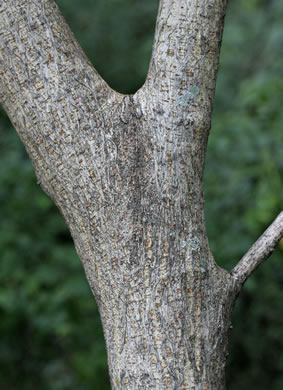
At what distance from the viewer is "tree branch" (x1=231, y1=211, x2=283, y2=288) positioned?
1.26m

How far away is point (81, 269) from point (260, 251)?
2137mm

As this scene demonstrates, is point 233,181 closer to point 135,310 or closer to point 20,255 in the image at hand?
point 20,255

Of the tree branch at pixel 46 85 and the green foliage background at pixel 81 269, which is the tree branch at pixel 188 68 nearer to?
the tree branch at pixel 46 85

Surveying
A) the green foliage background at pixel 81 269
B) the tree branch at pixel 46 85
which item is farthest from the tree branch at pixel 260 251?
the green foliage background at pixel 81 269

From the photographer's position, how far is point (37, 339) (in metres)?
3.97

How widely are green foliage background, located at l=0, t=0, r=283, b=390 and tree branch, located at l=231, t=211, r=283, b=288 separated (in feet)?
5.28

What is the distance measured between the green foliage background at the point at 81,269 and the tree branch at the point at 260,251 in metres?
1.61

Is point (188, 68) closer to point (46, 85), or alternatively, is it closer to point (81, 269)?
point (46, 85)

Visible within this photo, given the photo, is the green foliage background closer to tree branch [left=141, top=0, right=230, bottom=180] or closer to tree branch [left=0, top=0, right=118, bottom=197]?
tree branch [left=141, top=0, right=230, bottom=180]

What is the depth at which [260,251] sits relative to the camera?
127cm

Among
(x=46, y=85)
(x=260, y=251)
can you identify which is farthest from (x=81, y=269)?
(x=46, y=85)

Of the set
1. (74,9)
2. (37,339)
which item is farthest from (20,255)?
(74,9)

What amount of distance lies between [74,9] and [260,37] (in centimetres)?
210

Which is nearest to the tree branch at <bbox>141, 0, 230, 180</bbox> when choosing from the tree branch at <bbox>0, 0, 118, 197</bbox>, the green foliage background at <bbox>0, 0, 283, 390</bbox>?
the tree branch at <bbox>0, 0, 118, 197</bbox>
